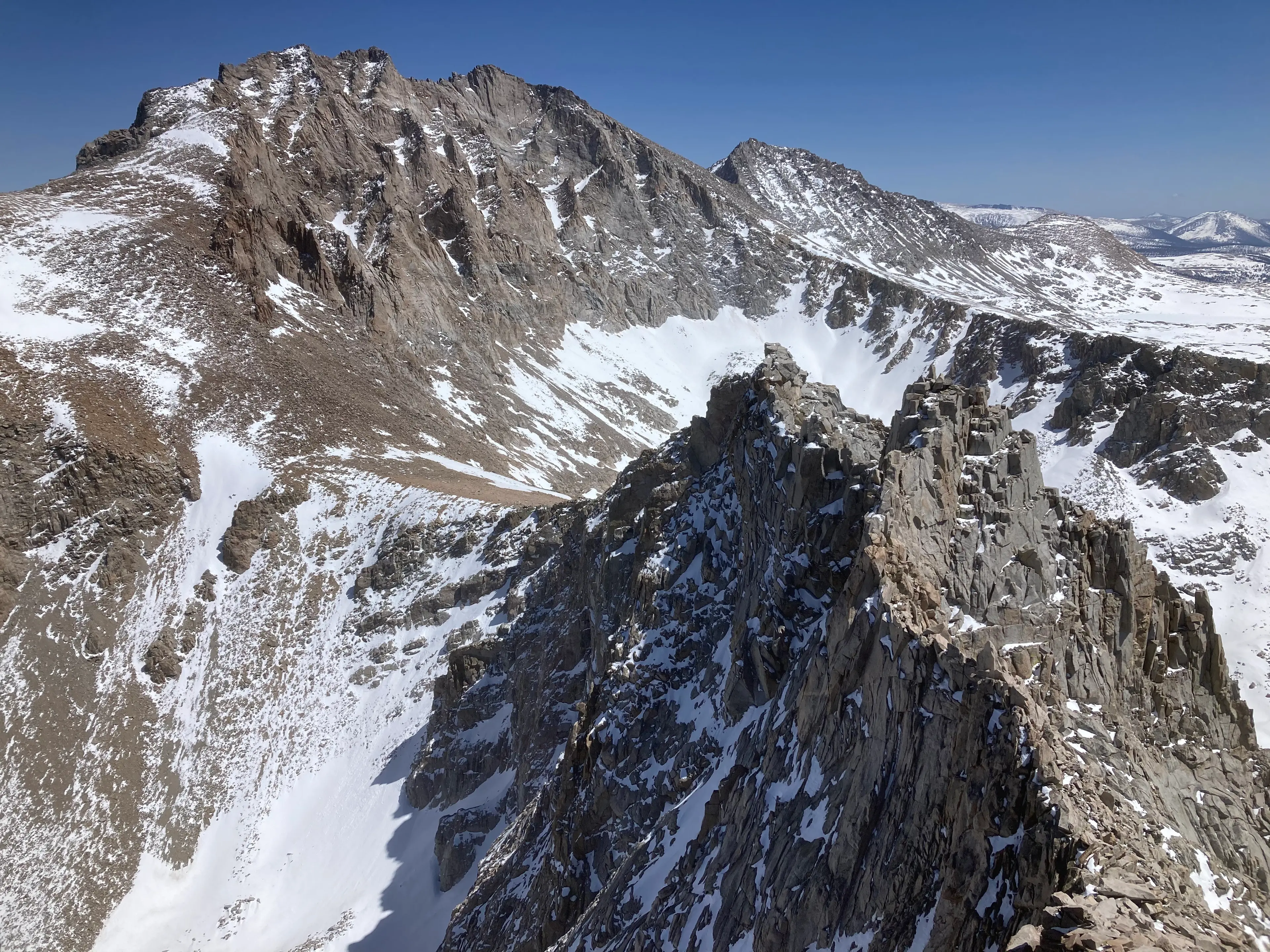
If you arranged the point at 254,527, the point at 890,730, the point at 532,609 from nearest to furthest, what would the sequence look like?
the point at 890,730 < the point at 532,609 < the point at 254,527

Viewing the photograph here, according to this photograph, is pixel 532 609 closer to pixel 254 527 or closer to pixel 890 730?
pixel 254 527

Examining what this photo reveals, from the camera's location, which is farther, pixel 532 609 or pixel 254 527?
pixel 254 527

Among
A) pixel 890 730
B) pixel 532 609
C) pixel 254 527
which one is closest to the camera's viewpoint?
pixel 890 730

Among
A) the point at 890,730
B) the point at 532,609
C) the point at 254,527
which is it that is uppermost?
the point at 890,730

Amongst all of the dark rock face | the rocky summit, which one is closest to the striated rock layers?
the rocky summit

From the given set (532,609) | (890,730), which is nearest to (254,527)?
(532,609)

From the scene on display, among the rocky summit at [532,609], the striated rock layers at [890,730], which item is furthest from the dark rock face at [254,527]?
the striated rock layers at [890,730]

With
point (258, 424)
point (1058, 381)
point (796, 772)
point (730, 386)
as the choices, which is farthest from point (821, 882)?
point (1058, 381)

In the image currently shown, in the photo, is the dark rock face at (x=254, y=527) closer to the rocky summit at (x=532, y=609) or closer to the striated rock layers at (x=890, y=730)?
the rocky summit at (x=532, y=609)

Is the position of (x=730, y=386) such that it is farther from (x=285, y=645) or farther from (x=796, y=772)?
(x=285, y=645)
